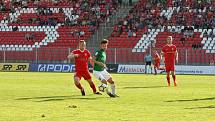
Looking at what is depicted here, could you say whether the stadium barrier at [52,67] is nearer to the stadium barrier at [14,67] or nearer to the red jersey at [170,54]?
the stadium barrier at [14,67]

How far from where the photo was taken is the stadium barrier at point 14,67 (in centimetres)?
5469

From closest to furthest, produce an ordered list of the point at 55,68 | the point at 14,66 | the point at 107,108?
the point at 107,108 → the point at 55,68 → the point at 14,66

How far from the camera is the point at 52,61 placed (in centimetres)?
5447

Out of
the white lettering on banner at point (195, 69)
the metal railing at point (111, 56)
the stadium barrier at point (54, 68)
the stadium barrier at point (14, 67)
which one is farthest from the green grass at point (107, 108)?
the stadium barrier at point (14, 67)

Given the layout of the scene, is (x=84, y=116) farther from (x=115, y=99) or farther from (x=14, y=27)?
(x=14, y=27)

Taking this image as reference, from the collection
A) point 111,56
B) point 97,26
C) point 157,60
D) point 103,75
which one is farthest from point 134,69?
point 103,75

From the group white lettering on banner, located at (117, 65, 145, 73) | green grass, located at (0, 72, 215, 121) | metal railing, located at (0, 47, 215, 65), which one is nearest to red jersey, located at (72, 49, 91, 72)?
green grass, located at (0, 72, 215, 121)

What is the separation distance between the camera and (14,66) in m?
55.2

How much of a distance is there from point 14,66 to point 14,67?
0.32 ft

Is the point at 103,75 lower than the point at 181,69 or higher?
higher

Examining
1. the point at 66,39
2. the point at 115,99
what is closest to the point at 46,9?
the point at 66,39

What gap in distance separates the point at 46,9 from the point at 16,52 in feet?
35.0

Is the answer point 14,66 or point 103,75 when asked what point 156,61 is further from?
point 103,75

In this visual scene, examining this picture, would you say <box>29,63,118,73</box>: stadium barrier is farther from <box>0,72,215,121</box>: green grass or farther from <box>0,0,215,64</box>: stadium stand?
<box>0,72,215,121</box>: green grass
